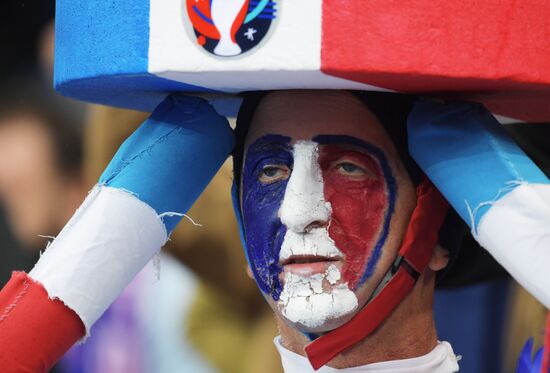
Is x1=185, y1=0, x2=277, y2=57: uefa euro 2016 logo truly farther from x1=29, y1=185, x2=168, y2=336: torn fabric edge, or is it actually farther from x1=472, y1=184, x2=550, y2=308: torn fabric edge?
x1=472, y1=184, x2=550, y2=308: torn fabric edge

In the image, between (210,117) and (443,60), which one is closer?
(443,60)

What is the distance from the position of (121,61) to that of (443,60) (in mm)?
478

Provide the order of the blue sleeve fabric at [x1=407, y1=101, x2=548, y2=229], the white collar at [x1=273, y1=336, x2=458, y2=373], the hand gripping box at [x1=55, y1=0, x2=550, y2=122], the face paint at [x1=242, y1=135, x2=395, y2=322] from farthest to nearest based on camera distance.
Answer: the white collar at [x1=273, y1=336, x2=458, y2=373], the face paint at [x1=242, y1=135, x2=395, y2=322], the blue sleeve fabric at [x1=407, y1=101, x2=548, y2=229], the hand gripping box at [x1=55, y1=0, x2=550, y2=122]

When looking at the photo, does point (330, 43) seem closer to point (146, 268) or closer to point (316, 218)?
point (316, 218)

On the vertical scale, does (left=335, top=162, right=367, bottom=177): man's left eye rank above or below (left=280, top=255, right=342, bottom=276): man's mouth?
above

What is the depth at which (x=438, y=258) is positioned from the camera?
1853 mm

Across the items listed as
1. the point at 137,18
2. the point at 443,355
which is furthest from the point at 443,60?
the point at 443,355

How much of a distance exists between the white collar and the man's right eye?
32 centimetres

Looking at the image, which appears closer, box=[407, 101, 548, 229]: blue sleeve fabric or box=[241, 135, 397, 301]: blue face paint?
box=[407, 101, 548, 229]: blue sleeve fabric

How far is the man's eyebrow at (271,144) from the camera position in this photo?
1765mm

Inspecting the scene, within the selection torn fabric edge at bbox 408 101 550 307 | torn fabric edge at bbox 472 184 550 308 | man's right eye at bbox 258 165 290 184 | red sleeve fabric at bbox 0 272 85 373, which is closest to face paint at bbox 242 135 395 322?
man's right eye at bbox 258 165 290 184

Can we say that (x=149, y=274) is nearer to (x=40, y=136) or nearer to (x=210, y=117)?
(x=40, y=136)

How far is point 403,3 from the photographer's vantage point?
4.85ft

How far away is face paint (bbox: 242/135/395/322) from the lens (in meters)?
1.68
